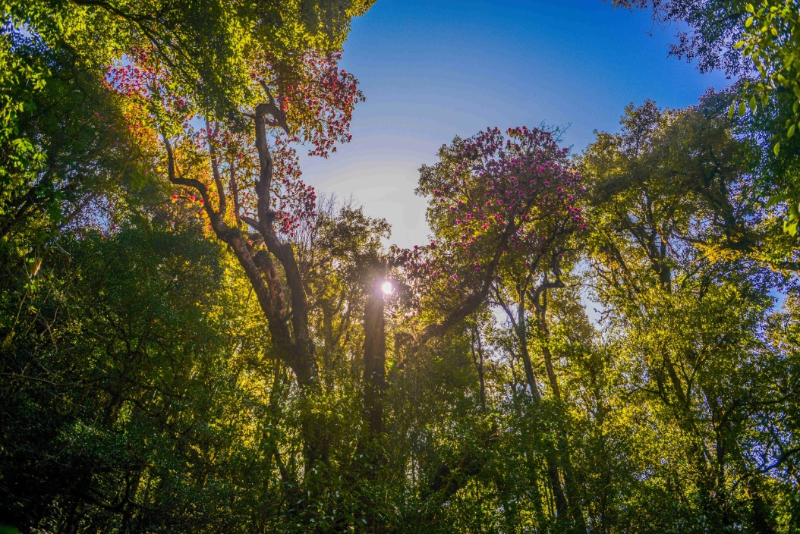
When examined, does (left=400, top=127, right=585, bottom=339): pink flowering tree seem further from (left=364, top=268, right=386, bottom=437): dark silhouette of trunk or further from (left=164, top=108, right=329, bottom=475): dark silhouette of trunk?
(left=164, top=108, right=329, bottom=475): dark silhouette of trunk

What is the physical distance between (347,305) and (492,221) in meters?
9.94

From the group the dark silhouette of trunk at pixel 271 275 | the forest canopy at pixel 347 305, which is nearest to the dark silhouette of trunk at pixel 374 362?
the forest canopy at pixel 347 305

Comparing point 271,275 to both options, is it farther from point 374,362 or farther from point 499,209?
point 499,209

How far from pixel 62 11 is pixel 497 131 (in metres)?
14.1

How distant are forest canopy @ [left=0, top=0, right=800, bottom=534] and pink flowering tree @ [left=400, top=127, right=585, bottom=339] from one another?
123 millimetres

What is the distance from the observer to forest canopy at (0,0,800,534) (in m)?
8.05

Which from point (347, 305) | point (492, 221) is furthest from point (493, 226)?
point (347, 305)

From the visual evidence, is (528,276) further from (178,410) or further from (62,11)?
(62,11)

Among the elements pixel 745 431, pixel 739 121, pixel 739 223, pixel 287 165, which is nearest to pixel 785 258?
pixel 739 223

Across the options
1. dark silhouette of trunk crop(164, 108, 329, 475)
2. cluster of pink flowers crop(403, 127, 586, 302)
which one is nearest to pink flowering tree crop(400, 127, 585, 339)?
cluster of pink flowers crop(403, 127, 586, 302)

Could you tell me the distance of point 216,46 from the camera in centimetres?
1036

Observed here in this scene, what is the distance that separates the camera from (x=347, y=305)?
23500mm

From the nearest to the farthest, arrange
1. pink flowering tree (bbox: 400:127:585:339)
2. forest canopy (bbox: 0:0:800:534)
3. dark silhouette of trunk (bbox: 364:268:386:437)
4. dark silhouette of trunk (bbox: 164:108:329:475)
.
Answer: forest canopy (bbox: 0:0:800:534) → dark silhouette of trunk (bbox: 364:268:386:437) → dark silhouette of trunk (bbox: 164:108:329:475) → pink flowering tree (bbox: 400:127:585:339)

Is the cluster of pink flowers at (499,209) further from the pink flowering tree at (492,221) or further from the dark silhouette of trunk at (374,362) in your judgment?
the dark silhouette of trunk at (374,362)
